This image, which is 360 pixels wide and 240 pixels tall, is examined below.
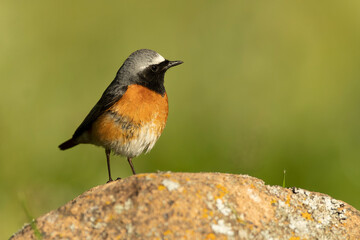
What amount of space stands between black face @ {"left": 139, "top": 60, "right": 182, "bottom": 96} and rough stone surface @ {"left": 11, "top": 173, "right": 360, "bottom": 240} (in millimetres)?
2747

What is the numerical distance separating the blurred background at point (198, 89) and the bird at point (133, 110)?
1.28 meters

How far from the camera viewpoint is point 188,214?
4.95 m

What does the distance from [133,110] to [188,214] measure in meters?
3.01

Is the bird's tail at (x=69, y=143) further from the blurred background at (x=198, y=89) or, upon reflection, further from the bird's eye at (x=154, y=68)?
the bird's eye at (x=154, y=68)

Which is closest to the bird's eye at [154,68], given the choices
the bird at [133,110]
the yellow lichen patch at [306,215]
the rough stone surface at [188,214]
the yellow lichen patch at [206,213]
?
the bird at [133,110]

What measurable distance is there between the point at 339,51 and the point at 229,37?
2.15 m

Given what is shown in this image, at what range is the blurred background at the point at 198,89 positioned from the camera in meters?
9.62

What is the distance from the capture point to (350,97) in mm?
11414

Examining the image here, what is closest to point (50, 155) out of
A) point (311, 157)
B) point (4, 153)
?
point (4, 153)

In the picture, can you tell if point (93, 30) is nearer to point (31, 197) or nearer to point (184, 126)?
point (184, 126)

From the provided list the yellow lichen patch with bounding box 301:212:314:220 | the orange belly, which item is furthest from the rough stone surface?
the orange belly

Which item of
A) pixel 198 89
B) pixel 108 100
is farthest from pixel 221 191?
pixel 198 89

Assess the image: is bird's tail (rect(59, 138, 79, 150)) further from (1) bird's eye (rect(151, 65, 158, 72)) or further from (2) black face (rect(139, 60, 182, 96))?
(1) bird's eye (rect(151, 65, 158, 72))

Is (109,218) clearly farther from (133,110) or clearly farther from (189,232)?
(133,110)
